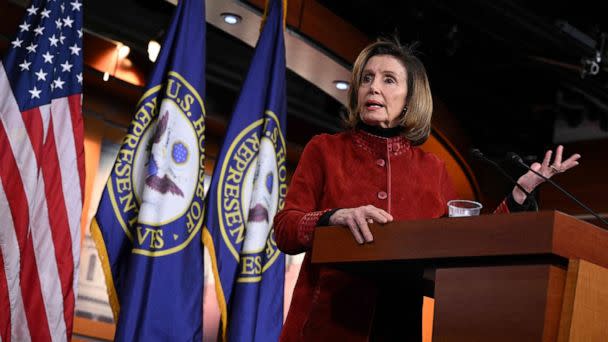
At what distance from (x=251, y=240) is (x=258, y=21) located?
4.27ft

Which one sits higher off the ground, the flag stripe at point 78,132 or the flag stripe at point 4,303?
the flag stripe at point 78,132

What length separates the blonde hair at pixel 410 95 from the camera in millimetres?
2158

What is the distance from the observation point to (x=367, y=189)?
2002 millimetres

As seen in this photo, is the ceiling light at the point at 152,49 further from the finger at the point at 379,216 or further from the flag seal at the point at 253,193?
the finger at the point at 379,216

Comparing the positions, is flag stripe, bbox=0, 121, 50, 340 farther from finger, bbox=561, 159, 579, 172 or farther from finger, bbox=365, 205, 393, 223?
finger, bbox=561, 159, 579, 172

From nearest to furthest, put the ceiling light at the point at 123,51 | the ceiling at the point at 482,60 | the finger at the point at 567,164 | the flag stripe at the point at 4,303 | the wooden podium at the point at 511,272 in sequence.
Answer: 1. the wooden podium at the point at 511,272
2. the finger at the point at 567,164
3. the flag stripe at the point at 4,303
4. the ceiling at the point at 482,60
5. the ceiling light at the point at 123,51

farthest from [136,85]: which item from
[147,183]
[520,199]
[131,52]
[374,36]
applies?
[520,199]

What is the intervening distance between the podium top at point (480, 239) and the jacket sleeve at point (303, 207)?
197 millimetres

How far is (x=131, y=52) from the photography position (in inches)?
211

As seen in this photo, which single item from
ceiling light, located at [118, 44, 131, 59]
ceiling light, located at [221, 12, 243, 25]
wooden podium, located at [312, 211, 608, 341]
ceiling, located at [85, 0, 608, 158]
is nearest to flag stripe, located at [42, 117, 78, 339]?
ceiling light, located at [221, 12, 243, 25]

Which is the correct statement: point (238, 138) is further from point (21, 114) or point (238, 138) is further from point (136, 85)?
point (136, 85)

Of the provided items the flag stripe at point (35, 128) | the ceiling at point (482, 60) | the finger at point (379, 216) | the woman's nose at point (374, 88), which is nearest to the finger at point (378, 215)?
the finger at point (379, 216)

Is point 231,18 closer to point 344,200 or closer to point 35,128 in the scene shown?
point 35,128

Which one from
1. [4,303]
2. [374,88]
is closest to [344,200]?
[374,88]
